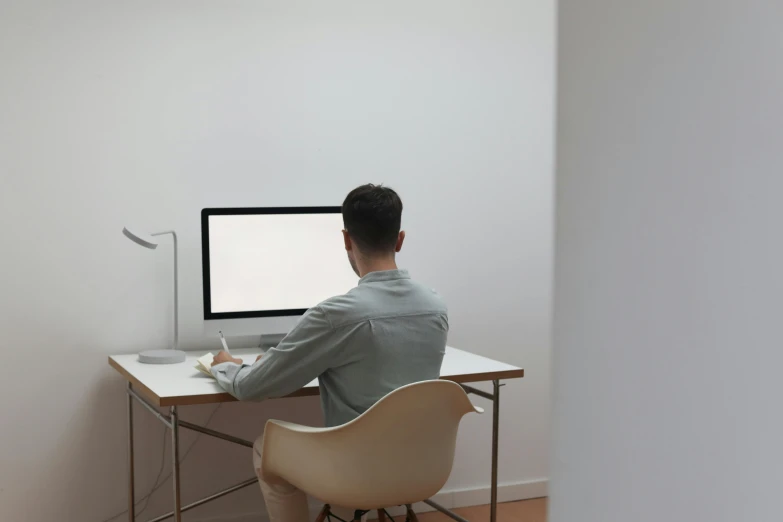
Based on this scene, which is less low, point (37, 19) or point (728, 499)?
point (37, 19)

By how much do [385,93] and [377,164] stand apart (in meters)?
0.27

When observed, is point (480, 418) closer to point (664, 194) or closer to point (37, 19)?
point (37, 19)

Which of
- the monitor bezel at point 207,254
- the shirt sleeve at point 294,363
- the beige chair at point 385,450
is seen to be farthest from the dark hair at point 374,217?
the monitor bezel at point 207,254

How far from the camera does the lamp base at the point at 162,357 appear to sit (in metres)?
2.48

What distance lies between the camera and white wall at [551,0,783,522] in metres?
0.43

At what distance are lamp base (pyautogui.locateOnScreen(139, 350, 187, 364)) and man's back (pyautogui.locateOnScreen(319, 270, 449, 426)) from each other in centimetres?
68

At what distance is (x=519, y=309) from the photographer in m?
3.29

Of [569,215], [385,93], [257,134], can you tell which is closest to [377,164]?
[385,93]

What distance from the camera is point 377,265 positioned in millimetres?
2033

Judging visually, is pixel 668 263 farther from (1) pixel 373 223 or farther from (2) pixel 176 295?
(2) pixel 176 295

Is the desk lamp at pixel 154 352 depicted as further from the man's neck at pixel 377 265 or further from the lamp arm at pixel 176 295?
the man's neck at pixel 377 265

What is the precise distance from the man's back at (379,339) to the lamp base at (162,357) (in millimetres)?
678

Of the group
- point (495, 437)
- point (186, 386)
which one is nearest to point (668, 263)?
point (186, 386)

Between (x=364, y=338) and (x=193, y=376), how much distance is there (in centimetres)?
66
